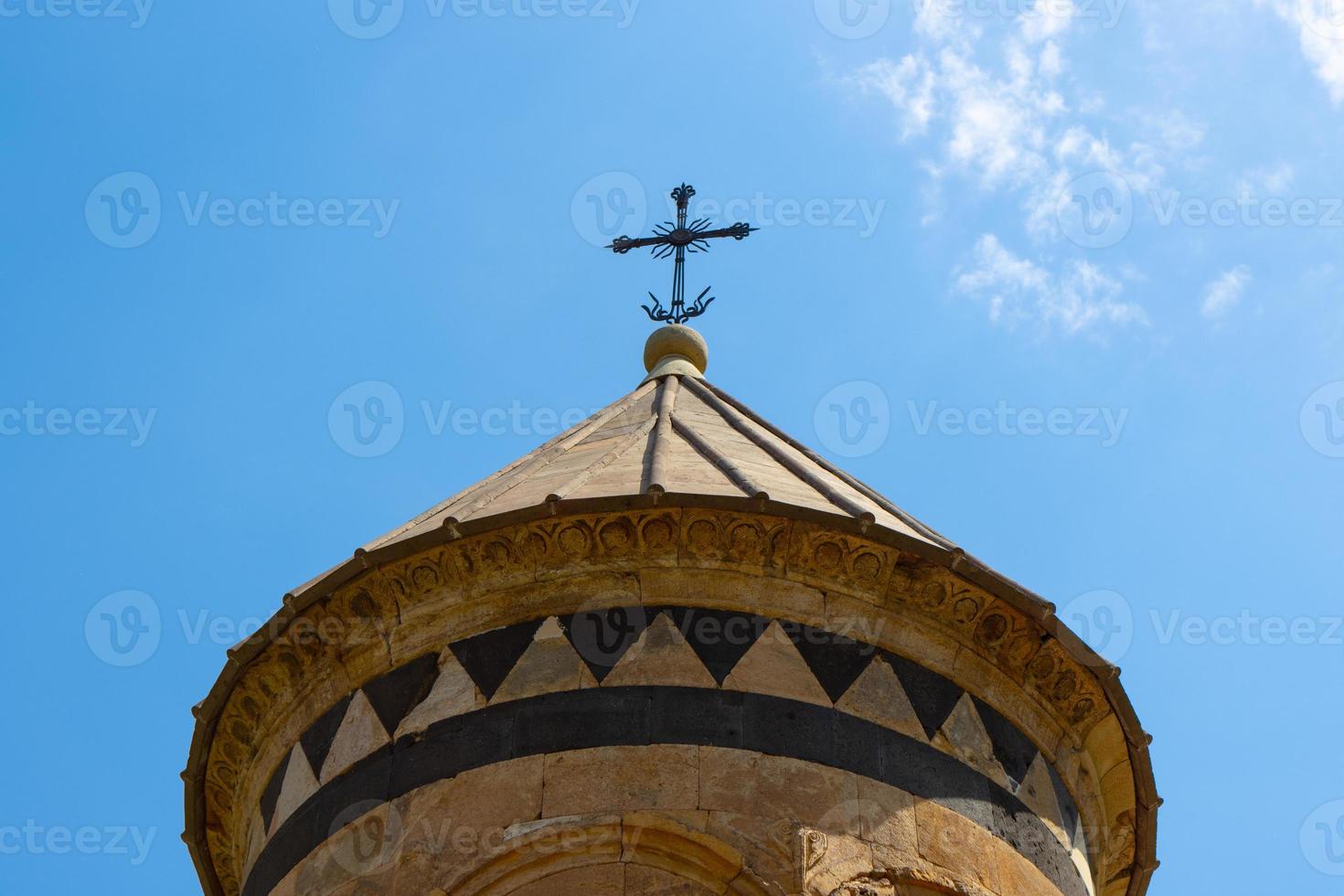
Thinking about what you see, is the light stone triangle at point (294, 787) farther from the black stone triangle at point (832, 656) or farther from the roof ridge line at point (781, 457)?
the roof ridge line at point (781, 457)

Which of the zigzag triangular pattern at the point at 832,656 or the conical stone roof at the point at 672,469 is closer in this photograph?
the zigzag triangular pattern at the point at 832,656

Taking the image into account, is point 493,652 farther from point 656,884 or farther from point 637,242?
point 637,242

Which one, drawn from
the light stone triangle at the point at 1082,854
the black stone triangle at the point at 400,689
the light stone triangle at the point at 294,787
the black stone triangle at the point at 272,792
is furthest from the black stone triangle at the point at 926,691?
the black stone triangle at the point at 272,792

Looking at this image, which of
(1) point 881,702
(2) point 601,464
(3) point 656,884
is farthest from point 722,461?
(3) point 656,884

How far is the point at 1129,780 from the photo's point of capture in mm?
8352

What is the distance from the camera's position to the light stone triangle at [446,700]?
7562mm

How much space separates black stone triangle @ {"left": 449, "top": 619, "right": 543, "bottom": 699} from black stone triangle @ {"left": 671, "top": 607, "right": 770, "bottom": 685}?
21.9 inches

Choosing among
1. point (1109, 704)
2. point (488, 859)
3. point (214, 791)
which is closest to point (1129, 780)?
point (1109, 704)

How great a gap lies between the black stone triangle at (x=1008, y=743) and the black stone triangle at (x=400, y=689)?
2.06m

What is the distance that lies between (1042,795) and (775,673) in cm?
117

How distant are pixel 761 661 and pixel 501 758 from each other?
1.02 m

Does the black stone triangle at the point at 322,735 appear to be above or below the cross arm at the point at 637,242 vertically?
below

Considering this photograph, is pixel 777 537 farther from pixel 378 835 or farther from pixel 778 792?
pixel 378 835

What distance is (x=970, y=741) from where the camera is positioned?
7.74 metres
